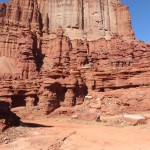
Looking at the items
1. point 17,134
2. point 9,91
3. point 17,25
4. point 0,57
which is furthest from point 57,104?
point 17,25

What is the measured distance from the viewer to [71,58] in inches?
2763

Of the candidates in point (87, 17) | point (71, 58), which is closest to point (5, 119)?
point (71, 58)

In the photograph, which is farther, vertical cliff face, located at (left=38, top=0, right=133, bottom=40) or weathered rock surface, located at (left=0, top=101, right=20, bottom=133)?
vertical cliff face, located at (left=38, top=0, right=133, bottom=40)

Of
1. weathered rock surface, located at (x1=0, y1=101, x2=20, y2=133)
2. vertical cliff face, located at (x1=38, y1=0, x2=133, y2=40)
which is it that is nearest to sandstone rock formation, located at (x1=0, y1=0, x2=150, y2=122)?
vertical cliff face, located at (x1=38, y1=0, x2=133, y2=40)

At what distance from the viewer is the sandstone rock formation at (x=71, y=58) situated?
1622 inches

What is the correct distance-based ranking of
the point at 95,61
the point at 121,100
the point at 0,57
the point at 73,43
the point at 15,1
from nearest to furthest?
the point at 121,100, the point at 95,61, the point at 0,57, the point at 73,43, the point at 15,1

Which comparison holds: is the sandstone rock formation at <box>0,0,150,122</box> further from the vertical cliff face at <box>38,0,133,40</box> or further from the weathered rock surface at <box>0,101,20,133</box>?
the weathered rock surface at <box>0,101,20,133</box>

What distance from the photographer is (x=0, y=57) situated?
2931 inches

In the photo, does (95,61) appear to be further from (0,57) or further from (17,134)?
(17,134)

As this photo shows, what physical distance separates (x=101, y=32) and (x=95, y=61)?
30025 millimetres

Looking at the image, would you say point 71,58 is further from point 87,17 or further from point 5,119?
point 5,119

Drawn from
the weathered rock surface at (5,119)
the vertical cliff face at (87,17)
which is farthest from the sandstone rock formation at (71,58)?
the weathered rock surface at (5,119)

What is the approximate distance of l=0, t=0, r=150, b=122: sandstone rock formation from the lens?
135ft

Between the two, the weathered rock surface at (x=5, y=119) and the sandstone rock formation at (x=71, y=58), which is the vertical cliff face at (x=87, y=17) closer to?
the sandstone rock formation at (x=71, y=58)
